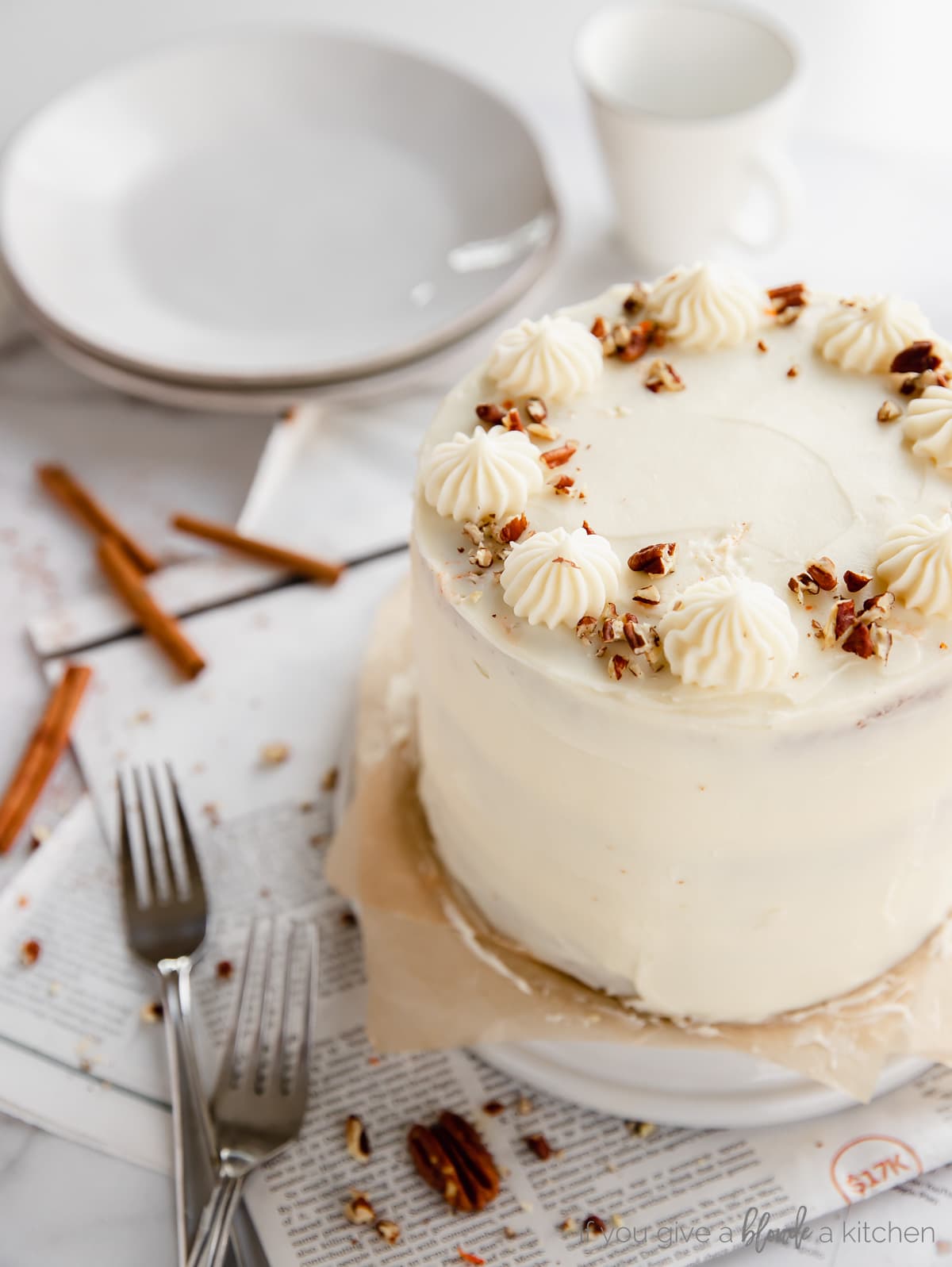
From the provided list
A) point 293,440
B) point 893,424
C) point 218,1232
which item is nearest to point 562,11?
point 293,440

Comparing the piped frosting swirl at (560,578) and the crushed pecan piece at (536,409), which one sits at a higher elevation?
the crushed pecan piece at (536,409)

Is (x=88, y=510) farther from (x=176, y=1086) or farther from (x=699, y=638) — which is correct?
(x=699, y=638)

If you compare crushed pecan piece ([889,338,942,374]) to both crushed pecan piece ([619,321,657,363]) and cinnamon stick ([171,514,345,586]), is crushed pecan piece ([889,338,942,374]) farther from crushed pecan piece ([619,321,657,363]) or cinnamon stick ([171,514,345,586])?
cinnamon stick ([171,514,345,586])

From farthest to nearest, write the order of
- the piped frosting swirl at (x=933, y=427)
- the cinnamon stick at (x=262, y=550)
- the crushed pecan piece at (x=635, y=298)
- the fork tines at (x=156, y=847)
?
the cinnamon stick at (x=262, y=550), the fork tines at (x=156, y=847), the crushed pecan piece at (x=635, y=298), the piped frosting swirl at (x=933, y=427)

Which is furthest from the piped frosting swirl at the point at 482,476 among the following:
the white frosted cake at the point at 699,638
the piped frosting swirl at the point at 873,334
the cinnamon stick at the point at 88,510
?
the cinnamon stick at the point at 88,510

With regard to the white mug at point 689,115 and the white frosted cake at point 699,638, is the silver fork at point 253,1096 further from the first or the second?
the white mug at point 689,115

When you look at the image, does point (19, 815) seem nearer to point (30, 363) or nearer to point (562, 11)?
point (30, 363)
